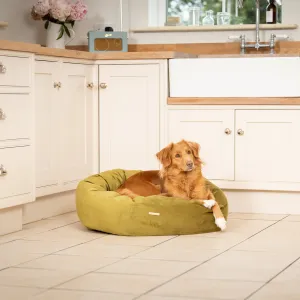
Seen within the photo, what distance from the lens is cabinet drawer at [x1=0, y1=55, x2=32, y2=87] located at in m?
3.96

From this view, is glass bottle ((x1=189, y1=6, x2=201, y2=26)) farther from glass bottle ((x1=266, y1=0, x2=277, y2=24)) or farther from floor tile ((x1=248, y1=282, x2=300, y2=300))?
floor tile ((x1=248, y1=282, x2=300, y2=300))

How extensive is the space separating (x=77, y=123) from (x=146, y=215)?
1.06 meters

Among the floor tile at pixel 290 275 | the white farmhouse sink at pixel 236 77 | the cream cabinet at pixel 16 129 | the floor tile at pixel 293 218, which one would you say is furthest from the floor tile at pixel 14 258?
the white farmhouse sink at pixel 236 77

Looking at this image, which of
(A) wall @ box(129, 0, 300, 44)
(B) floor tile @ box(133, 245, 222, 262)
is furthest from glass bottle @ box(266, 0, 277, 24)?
(B) floor tile @ box(133, 245, 222, 262)

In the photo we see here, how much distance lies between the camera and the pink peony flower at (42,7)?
5.23m

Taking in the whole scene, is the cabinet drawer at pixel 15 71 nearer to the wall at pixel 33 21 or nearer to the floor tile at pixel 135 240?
the floor tile at pixel 135 240

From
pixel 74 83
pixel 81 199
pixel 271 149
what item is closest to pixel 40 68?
pixel 74 83

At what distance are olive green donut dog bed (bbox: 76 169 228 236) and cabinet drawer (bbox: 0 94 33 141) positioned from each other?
18.8 inches

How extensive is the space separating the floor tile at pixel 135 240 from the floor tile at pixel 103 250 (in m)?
0.08

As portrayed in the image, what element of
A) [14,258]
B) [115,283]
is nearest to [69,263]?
[14,258]

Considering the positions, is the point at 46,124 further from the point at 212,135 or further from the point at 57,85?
the point at 212,135

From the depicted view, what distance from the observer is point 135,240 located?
12.7ft

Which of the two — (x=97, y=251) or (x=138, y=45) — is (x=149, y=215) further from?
(x=138, y=45)

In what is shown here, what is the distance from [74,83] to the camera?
4.76 meters
